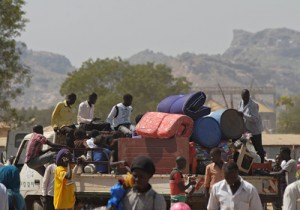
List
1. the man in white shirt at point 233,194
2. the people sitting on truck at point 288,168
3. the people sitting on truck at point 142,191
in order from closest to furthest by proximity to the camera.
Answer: the people sitting on truck at point 142,191
the man in white shirt at point 233,194
the people sitting on truck at point 288,168

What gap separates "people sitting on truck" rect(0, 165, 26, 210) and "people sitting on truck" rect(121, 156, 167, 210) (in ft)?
9.20

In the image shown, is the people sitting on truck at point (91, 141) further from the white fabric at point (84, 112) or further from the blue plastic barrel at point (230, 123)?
the blue plastic barrel at point (230, 123)

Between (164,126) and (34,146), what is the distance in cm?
239

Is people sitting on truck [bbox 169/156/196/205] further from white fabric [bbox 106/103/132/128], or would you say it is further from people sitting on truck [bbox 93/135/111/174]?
white fabric [bbox 106/103/132/128]

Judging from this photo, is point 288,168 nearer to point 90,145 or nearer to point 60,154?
point 90,145

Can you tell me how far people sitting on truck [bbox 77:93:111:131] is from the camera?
54.5 feet

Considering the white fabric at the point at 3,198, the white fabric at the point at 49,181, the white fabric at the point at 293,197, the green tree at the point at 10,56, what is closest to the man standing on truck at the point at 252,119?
the white fabric at the point at 49,181

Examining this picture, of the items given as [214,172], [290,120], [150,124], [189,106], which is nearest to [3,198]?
[214,172]

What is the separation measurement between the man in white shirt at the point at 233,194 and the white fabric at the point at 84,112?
786cm

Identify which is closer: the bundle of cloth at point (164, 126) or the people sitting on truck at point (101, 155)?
the bundle of cloth at point (164, 126)

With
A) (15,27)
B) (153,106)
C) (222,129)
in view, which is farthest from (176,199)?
(153,106)

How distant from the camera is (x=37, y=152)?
15.7 metres

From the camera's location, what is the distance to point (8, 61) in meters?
40.5

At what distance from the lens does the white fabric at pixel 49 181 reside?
49.1 feet
